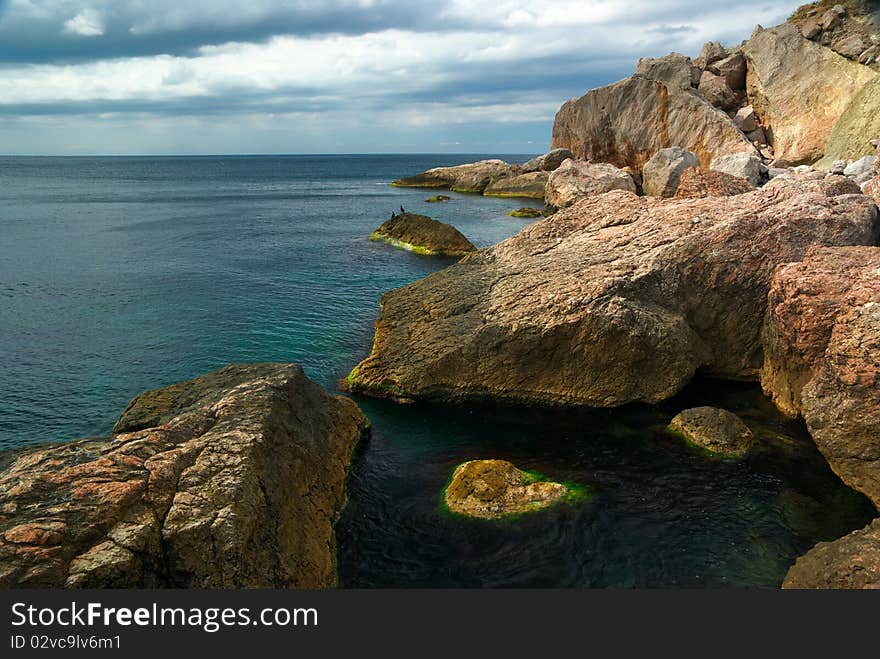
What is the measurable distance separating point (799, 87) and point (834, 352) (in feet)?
208

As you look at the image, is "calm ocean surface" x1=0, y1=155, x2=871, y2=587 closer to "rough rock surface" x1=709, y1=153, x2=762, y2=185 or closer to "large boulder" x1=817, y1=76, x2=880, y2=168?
"rough rock surface" x1=709, y1=153, x2=762, y2=185

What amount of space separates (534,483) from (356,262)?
36.7 metres

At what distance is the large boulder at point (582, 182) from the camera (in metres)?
74.1

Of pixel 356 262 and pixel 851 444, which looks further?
pixel 356 262

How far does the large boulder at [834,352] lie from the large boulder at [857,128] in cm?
4236

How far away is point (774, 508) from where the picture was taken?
53.7 feet

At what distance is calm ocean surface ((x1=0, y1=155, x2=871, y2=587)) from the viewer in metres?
14.6

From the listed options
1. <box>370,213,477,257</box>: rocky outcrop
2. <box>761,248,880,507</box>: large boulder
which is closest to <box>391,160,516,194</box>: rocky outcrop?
<box>370,213,477,257</box>: rocky outcrop

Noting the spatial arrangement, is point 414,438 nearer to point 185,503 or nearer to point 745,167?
point 185,503

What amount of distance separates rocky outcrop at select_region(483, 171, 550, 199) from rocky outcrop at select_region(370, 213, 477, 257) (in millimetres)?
49033

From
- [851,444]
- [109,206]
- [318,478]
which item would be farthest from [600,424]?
[109,206]

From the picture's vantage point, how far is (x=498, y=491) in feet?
54.4

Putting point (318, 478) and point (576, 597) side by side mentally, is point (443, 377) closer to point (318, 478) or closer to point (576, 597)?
point (318, 478)

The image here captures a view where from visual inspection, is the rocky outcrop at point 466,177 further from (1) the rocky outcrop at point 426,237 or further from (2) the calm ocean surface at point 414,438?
(2) the calm ocean surface at point 414,438
